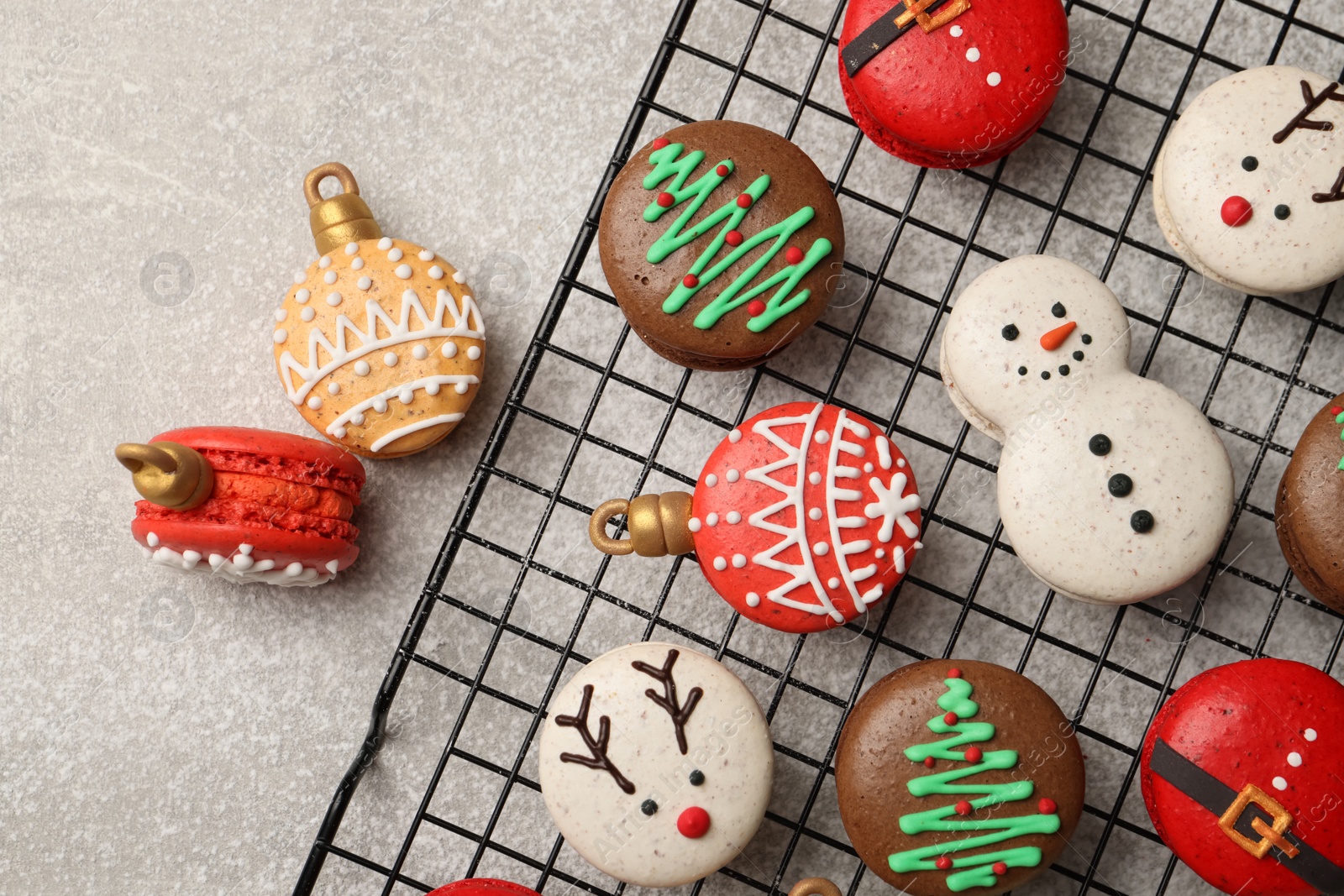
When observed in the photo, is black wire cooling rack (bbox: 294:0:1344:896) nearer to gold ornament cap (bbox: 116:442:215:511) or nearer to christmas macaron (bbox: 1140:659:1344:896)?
christmas macaron (bbox: 1140:659:1344:896)

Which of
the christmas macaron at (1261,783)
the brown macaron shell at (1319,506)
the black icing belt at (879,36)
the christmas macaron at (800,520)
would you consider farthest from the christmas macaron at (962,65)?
the christmas macaron at (1261,783)

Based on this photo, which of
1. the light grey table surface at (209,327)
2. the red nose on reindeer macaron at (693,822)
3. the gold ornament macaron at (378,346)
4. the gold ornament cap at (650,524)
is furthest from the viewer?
the light grey table surface at (209,327)

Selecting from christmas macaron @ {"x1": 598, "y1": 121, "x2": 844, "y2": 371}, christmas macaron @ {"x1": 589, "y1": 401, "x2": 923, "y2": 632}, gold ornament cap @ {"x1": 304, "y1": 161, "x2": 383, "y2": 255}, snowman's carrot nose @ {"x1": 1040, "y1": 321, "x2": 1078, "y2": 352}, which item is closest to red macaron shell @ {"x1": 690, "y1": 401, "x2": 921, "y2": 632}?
christmas macaron @ {"x1": 589, "y1": 401, "x2": 923, "y2": 632}

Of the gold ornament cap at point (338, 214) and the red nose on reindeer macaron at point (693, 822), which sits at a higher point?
the gold ornament cap at point (338, 214)

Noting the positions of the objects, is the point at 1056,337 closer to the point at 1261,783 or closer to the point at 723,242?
the point at 723,242

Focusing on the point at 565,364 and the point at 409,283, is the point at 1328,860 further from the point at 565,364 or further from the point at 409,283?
the point at 409,283

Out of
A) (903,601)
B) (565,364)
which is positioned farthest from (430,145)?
(903,601)

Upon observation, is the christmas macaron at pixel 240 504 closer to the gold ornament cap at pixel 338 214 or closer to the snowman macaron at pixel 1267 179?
the gold ornament cap at pixel 338 214
